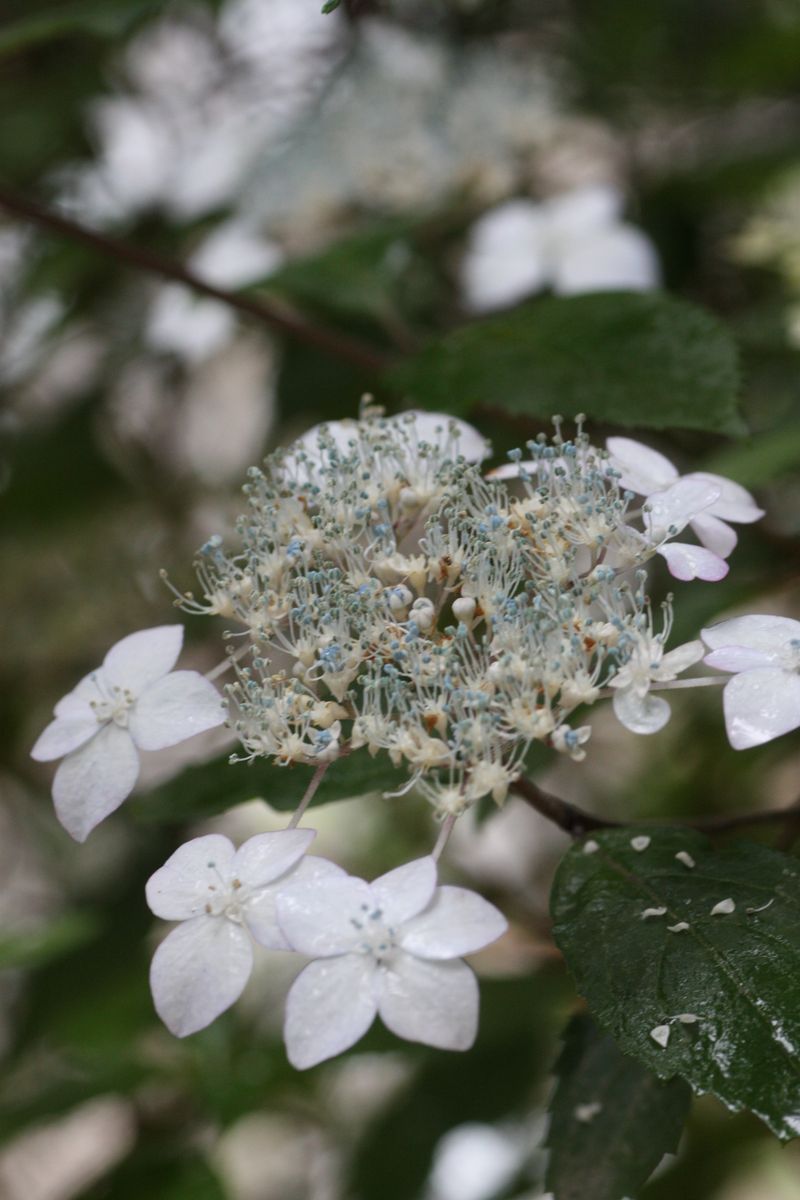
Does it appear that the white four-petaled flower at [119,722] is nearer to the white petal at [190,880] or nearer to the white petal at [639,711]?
the white petal at [190,880]

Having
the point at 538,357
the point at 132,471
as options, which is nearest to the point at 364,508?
the point at 538,357

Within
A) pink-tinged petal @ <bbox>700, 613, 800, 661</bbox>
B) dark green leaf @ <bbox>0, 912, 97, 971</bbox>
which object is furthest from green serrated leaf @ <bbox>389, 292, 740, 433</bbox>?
dark green leaf @ <bbox>0, 912, 97, 971</bbox>

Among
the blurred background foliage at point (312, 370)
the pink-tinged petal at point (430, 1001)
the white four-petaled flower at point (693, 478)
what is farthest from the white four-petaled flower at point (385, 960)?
the blurred background foliage at point (312, 370)

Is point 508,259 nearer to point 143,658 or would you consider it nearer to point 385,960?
point 143,658

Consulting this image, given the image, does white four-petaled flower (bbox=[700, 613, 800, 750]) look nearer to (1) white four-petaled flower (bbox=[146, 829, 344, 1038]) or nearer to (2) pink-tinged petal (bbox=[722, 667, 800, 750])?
(2) pink-tinged petal (bbox=[722, 667, 800, 750])

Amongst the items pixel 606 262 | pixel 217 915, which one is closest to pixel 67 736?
pixel 217 915
